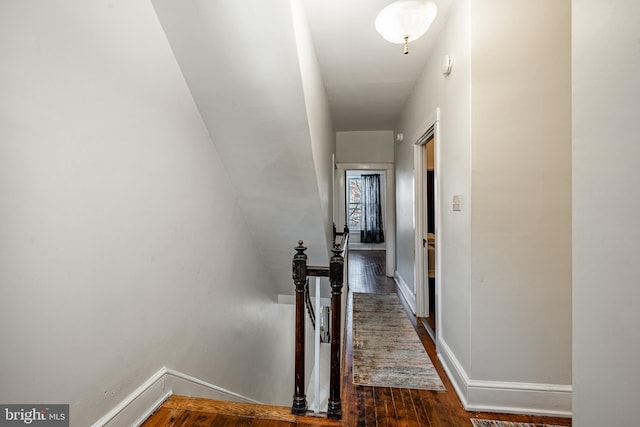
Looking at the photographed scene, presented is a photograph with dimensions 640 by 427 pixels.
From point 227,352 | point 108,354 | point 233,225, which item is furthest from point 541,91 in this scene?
point 227,352

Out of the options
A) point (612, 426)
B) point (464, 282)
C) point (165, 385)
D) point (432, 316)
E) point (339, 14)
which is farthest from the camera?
point (432, 316)

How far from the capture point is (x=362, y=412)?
1681 mm

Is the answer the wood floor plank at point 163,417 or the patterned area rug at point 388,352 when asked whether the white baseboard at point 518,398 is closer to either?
the patterned area rug at point 388,352

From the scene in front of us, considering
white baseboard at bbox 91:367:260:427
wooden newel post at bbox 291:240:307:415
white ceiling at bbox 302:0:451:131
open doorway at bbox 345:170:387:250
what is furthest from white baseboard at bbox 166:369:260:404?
open doorway at bbox 345:170:387:250

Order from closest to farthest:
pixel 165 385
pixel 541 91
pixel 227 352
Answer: pixel 165 385 → pixel 541 91 → pixel 227 352

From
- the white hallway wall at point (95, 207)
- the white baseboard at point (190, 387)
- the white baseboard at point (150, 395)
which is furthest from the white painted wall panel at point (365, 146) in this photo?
the white baseboard at point (150, 395)

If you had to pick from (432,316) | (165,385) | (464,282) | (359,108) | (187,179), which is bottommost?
(432,316)

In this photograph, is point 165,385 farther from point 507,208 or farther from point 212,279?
point 507,208

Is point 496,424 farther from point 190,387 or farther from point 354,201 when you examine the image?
point 354,201

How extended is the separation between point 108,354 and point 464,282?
6.52ft

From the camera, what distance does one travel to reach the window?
9.34m

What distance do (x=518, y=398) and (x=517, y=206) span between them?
119 centimetres

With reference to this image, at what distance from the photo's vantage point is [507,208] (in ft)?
5.53

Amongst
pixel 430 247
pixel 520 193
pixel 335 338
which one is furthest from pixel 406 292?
pixel 335 338
